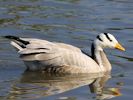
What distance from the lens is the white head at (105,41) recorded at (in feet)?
49.6

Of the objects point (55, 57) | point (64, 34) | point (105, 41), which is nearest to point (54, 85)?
point (55, 57)

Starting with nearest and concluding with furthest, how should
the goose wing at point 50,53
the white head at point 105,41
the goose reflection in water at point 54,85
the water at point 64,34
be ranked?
1. the goose reflection in water at point 54,85
2. the water at point 64,34
3. the goose wing at point 50,53
4. the white head at point 105,41

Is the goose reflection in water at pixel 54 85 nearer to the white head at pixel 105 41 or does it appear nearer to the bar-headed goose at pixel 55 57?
the bar-headed goose at pixel 55 57

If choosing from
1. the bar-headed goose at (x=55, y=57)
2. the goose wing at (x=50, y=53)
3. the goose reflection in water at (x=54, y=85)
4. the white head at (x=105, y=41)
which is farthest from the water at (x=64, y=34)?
the white head at (x=105, y=41)

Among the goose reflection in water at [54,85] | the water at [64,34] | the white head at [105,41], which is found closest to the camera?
the goose reflection in water at [54,85]

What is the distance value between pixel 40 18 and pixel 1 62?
174 inches

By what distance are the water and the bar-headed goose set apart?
20cm

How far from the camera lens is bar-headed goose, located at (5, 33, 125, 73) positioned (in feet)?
47.6

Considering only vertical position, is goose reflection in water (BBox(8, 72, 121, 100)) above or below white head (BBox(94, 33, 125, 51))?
below

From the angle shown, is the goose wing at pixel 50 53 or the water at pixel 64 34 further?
the goose wing at pixel 50 53

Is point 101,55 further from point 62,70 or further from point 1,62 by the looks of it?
point 1,62

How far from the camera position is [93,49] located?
50.1ft

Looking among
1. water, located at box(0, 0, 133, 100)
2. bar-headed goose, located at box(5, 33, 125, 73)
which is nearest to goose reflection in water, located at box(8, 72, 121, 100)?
water, located at box(0, 0, 133, 100)

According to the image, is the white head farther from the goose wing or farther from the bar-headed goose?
the goose wing
